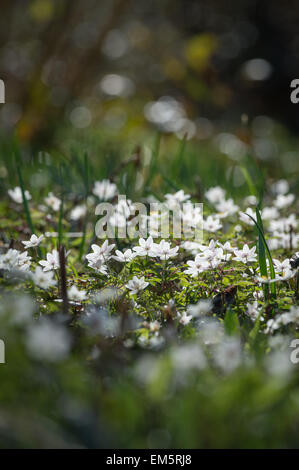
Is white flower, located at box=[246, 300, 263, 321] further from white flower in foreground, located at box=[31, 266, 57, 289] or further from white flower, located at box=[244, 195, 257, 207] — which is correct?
white flower, located at box=[244, 195, 257, 207]

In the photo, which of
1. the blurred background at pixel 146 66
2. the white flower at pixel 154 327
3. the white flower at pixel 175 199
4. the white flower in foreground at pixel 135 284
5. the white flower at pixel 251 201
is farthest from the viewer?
the blurred background at pixel 146 66

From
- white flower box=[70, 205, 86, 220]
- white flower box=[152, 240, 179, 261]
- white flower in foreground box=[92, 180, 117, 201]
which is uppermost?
white flower in foreground box=[92, 180, 117, 201]

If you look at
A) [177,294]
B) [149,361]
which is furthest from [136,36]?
[149,361]

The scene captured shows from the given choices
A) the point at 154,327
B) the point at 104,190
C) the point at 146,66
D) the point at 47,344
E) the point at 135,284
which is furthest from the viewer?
the point at 146,66

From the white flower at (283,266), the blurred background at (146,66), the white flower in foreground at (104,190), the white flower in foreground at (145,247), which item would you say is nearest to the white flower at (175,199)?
the white flower in foreground at (104,190)

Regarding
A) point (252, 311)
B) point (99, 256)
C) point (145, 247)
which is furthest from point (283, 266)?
point (99, 256)

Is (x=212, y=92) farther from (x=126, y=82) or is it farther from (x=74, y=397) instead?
(x=74, y=397)

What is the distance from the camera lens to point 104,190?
1.93 metres

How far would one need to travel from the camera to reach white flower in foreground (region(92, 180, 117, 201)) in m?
1.94

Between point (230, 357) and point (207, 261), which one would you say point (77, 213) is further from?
point (230, 357)

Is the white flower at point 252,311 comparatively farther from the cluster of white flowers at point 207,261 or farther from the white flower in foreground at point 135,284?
the white flower in foreground at point 135,284

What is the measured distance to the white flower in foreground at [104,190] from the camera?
6.36ft

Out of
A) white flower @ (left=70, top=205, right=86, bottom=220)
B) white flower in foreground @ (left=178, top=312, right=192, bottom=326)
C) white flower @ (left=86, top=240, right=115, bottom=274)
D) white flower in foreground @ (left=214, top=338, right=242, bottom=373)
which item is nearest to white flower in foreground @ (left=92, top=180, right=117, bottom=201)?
white flower @ (left=70, top=205, right=86, bottom=220)
